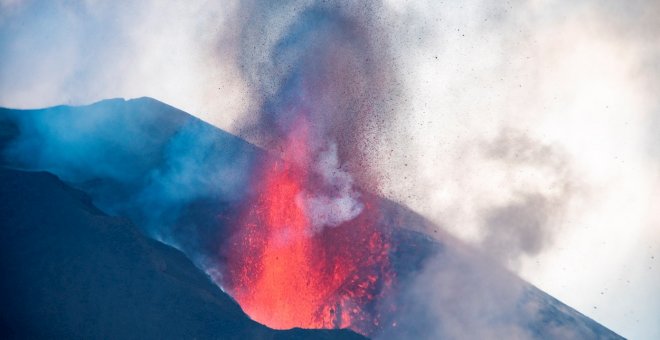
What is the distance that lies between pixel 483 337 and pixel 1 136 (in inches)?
643

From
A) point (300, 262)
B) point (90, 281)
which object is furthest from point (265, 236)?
point (90, 281)

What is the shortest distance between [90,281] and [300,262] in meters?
6.38

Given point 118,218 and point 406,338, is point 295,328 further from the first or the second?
point 118,218

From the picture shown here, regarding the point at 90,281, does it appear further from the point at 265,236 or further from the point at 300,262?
the point at 300,262

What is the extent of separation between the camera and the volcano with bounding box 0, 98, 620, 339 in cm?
1459

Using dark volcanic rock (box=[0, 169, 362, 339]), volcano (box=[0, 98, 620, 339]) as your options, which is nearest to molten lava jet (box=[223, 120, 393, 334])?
volcano (box=[0, 98, 620, 339])

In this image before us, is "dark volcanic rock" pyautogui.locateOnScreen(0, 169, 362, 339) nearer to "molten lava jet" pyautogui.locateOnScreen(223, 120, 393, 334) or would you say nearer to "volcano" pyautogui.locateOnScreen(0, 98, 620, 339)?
"volcano" pyautogui.locateOnScreen(0, 98, 620, 339)

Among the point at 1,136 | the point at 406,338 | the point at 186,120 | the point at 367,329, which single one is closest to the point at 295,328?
the point at 367,329

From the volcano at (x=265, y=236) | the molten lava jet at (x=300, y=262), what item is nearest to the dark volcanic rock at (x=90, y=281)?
Result: the volcano at (x=265, y=236)

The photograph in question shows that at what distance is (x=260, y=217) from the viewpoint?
1622 centimetres

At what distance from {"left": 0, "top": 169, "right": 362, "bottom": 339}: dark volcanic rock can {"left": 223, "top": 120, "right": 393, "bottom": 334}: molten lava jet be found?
3.00ft

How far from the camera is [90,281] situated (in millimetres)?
12781

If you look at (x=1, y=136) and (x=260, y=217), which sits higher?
(x=260, y=217)

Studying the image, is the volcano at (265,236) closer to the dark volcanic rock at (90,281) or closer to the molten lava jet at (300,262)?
the molten lava jet at (300,262)
